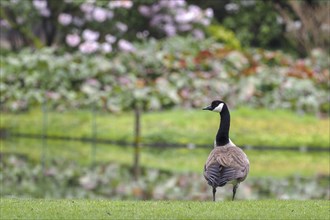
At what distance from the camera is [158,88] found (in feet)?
90.0

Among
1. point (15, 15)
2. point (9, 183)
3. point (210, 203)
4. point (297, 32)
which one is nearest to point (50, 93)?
point (15, 15)

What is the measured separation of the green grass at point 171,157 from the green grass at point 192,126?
3.20ft

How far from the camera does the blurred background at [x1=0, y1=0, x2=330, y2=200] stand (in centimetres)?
2072

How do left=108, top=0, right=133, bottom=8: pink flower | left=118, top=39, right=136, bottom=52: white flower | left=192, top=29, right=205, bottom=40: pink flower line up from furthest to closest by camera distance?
left=192, top=29, right=205, bottom=40: pink flower < left=108, top=0, right=133, bottom=8: pink flower < left=118, top=39, right=136, bottom=52: white flower

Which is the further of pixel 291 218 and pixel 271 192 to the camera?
pixel 271 192

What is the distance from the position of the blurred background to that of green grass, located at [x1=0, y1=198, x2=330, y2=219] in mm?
5437

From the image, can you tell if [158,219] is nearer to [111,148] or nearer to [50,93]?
[111,148]

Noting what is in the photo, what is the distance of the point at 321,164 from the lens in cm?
2072

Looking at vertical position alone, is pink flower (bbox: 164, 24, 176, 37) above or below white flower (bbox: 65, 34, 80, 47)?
above

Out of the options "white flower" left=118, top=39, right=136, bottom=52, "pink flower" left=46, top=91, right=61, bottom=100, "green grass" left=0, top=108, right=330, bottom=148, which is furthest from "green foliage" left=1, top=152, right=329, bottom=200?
"white flower" left=118, top=39, right=136, bottom=52

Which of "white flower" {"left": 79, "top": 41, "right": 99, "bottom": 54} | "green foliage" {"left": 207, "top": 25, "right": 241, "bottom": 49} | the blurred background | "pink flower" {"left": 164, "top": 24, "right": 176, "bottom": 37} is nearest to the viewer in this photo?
the blurred background

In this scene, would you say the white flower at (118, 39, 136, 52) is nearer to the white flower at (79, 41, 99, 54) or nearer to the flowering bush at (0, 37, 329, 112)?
the flowering bush at (0, 37, 329, 112)

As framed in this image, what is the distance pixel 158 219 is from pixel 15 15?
68.1 ft

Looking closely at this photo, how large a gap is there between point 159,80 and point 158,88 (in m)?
0.29
